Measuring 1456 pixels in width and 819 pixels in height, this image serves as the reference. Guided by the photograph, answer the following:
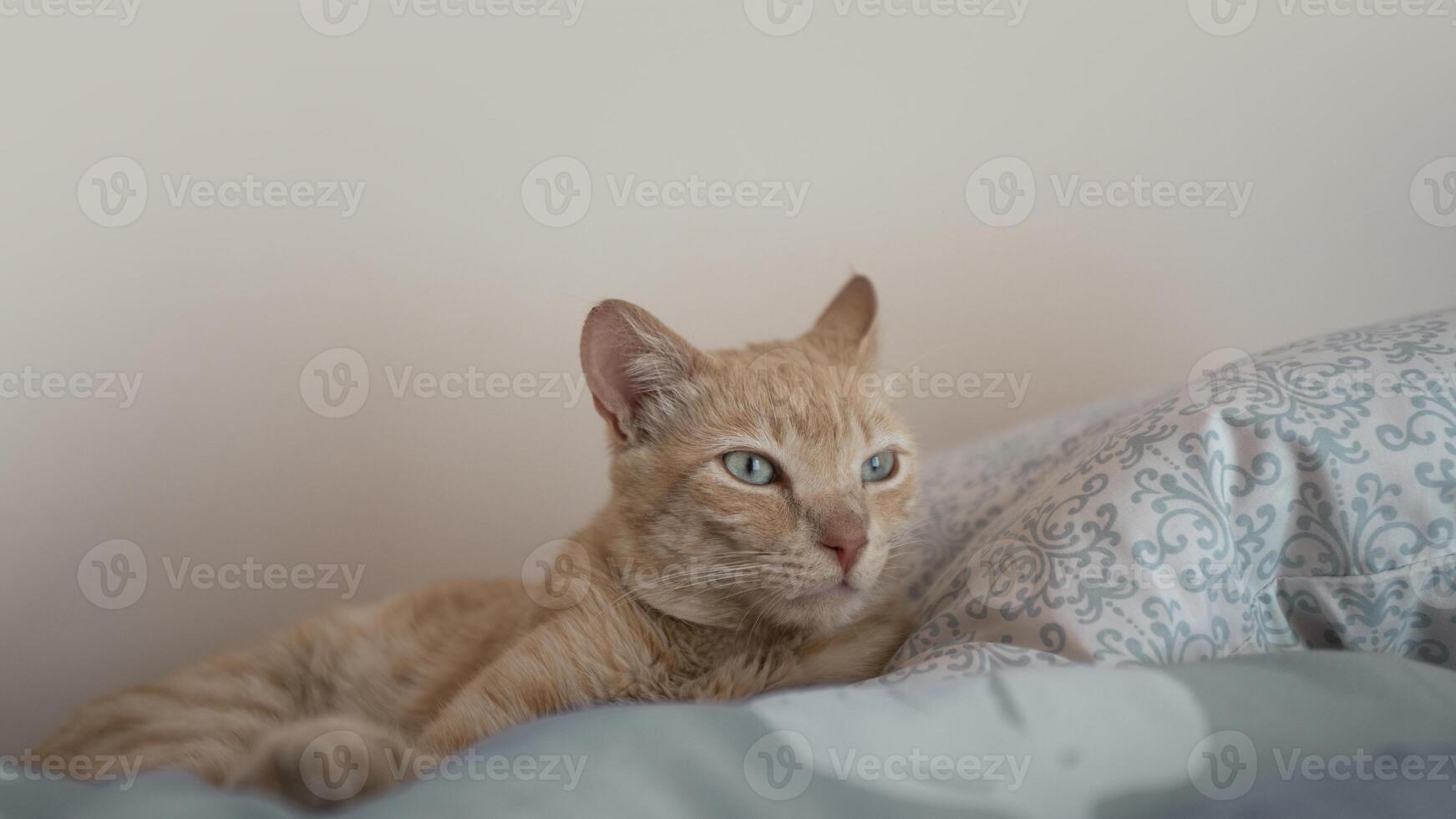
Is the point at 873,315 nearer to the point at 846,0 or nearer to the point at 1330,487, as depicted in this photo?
the point at 1330,487

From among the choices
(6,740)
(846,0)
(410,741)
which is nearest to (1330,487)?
(410,741)

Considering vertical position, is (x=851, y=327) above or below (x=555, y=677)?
above

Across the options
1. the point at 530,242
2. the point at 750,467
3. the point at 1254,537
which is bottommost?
the point at 1254,537

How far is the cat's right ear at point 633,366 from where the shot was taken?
4.86 feet

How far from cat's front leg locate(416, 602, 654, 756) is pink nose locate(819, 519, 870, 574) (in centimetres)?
30

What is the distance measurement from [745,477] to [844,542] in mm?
198

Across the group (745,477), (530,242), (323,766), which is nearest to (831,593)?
(745,477)

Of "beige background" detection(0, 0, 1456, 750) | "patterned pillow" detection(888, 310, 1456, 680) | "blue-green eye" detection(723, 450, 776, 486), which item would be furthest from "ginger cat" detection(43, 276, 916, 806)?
"beige background" detection(0, 0, 1456, 750)

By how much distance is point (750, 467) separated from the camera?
4.79 feet

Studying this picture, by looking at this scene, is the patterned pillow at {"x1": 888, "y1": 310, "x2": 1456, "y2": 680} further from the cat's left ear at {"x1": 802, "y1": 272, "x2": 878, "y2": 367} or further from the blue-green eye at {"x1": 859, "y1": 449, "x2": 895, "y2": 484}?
the cat's left ear at {"x1": 802, "y1": 272, "x2": 878, "y2": 367}

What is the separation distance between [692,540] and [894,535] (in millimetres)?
318

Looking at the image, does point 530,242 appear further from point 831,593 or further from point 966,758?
point 966,758

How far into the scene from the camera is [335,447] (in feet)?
7.65

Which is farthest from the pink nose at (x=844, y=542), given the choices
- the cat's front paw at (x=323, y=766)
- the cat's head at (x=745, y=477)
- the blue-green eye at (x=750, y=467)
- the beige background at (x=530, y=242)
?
the beige background at (x=530, y=242)
